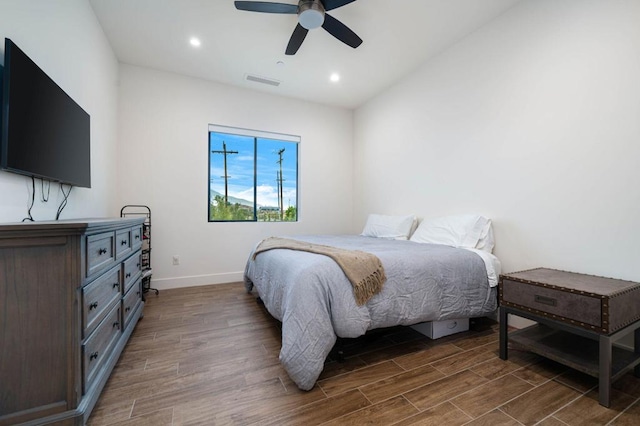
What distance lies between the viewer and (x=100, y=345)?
4.82 ft

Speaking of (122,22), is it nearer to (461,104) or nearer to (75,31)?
(75,31)

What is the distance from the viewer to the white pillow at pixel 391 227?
11.2ft

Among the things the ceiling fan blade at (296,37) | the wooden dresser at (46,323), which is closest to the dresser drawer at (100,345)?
the wooden dresser at (46,323)

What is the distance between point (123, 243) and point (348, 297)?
1.65 metres

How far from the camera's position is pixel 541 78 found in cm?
229

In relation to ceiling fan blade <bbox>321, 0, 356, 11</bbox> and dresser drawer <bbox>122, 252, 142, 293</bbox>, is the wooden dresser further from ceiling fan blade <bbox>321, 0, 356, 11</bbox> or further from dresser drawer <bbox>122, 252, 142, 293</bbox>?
ceiling fan blade <bbox>321, 0, 356, 11</bbox>

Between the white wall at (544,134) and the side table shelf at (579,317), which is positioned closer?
the side table shelf at (579,317)

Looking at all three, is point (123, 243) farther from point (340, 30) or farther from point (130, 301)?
point (340, 30)

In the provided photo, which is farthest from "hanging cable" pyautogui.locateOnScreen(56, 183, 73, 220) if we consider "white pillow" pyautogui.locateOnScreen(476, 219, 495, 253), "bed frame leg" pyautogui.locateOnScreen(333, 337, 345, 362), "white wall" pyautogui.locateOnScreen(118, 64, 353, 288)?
"white pillow" pyautogui.locateOnScreen(476, 219, 495, 253)

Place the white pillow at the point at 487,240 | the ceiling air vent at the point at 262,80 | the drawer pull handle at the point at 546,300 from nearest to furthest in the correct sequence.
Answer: the drawer pull handle at the point at 546,300 → the white pillow at the point at 487,240 → the ceiling air vent at the point at 262,80

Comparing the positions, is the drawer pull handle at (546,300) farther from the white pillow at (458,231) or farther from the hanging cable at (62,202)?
the hanging cable at (62,202)

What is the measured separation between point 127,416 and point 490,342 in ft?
8.09

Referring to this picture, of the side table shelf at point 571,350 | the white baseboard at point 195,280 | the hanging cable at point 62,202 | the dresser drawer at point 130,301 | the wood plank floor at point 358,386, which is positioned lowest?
the wood plank floor at point 358,386

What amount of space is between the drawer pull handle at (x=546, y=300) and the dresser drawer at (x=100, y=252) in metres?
2.57
